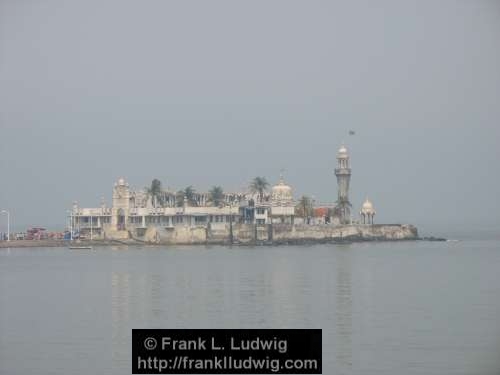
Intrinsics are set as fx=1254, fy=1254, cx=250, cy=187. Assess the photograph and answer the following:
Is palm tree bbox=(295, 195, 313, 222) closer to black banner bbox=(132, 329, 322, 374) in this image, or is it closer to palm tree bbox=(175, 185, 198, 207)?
palm tree bbox=(175, 185, 198, 207)

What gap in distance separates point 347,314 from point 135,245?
8848cm

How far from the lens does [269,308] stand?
2083 inches

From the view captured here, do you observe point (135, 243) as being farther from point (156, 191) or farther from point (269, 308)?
point (269, 308)

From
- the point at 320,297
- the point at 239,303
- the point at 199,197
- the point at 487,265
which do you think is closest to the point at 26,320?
the point at 239,303

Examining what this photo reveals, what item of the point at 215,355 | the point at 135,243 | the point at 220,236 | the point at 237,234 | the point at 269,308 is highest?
the point at 237,234

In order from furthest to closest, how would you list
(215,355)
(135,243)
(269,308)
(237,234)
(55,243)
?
(55,243)
(237,234)
(135,243)
(269,308)
(215,355)

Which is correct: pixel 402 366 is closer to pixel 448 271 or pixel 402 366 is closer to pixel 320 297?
pixel 320 297

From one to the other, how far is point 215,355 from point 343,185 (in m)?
117

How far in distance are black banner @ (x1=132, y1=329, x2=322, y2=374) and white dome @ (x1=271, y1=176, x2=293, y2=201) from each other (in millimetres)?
107245

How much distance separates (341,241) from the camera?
140250mm

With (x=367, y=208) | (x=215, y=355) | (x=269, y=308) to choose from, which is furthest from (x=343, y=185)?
(x=215, y=355)

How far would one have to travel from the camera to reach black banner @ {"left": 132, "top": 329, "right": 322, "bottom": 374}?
31.0 metres

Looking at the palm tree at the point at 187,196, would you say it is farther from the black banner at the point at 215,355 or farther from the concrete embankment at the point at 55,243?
the black banner at the point at 215,355

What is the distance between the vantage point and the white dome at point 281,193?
13988cm
